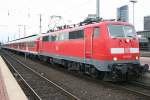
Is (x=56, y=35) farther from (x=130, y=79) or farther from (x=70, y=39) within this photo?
(x=130, y=79)

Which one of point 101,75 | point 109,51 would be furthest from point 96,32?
point 101,75

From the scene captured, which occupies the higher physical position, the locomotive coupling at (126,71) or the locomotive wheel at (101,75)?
the locomotive coupling at (126,71)

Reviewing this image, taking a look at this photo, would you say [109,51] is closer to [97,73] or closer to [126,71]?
[126,71]

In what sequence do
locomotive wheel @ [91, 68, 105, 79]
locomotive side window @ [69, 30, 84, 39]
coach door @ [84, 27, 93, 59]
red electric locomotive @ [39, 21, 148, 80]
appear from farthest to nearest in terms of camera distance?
locomotive side window @ [69, 30, 84, 39] < coach door @ [84, 27, 93, 59] < locomotive wheel @ [91, 68, 105, 79] < red electric locomotive @ [39, 21, 148, 80]

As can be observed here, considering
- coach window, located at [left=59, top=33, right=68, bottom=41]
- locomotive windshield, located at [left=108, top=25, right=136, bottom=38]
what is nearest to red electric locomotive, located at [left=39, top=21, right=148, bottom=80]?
locomotive windshield, located at [left=108, top=25, right=136, bottom=38]

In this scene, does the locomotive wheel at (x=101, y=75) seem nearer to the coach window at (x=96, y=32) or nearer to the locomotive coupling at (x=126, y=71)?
the locomotive coupling at (x=126, y=71)

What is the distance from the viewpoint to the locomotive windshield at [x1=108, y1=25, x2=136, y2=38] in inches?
597

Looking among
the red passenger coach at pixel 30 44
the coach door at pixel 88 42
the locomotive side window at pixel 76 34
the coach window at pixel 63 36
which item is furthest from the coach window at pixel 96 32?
the red passenger coach at pixel 30 44

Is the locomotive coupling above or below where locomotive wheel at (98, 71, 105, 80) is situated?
above

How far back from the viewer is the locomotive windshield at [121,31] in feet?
49.7

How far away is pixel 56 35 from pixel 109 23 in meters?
9.30

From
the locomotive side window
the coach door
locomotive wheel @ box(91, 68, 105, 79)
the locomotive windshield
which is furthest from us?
the locomotive side window

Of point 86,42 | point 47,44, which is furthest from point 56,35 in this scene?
point 86,42

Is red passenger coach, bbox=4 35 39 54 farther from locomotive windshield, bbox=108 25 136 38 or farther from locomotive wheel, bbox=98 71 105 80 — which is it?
locomotive windshield, bbox=108 25 136 38
